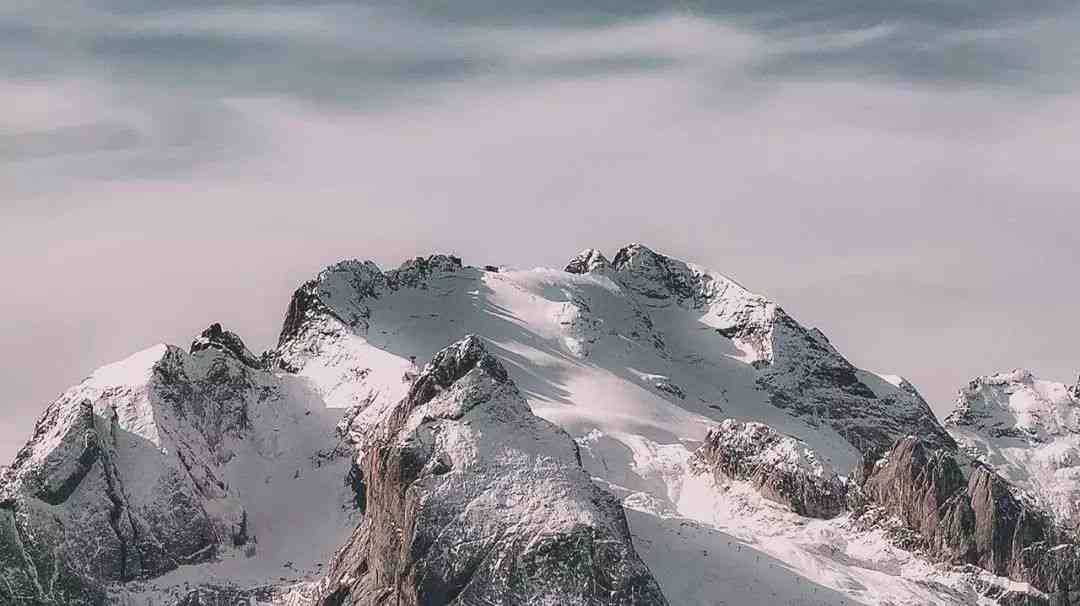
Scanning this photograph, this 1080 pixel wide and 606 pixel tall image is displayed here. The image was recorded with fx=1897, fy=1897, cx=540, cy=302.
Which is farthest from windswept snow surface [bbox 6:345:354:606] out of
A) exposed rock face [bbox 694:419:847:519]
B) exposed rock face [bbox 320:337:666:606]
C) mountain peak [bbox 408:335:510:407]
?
exposed rock face [bbox 694:419:847:519]

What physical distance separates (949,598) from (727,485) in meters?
30.2

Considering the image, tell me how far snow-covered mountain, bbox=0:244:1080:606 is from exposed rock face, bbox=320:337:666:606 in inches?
5.8

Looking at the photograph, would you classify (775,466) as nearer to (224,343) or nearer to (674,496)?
(674,496)

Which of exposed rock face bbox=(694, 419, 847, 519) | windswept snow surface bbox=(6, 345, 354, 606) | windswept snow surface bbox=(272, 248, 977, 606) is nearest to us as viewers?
windswept snow surface bbox=(272, 248, 977, 606)

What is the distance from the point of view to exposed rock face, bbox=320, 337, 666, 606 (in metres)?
117

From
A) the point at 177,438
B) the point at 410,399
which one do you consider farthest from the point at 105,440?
the point at 410,399

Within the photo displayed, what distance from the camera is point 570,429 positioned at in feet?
570

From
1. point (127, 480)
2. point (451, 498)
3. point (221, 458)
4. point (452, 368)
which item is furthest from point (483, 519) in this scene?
point (221, 458)

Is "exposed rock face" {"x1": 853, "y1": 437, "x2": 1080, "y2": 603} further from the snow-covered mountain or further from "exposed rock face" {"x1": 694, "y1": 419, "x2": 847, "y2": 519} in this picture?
"exposed rock face" {"x1": 694, "y1": 419, "x2": 847, "y2": 519}

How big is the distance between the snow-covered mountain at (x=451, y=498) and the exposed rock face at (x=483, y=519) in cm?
15

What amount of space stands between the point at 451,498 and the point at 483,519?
293 centimetres

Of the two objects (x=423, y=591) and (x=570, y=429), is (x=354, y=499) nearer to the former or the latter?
(x=570, y=429)

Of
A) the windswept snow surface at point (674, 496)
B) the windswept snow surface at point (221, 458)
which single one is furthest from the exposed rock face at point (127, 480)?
the windswept snow surface at point (674, 496)

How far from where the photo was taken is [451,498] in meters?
121
